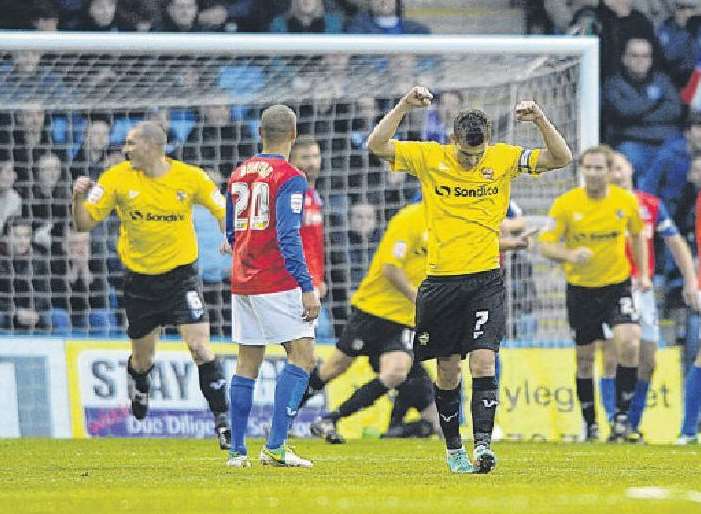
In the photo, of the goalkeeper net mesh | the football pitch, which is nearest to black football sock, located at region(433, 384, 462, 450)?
the football pitch

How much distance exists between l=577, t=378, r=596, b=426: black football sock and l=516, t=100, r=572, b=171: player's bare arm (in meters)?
4.84

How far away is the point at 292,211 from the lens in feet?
30.3

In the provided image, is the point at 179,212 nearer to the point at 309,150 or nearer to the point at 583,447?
the point at 309,150

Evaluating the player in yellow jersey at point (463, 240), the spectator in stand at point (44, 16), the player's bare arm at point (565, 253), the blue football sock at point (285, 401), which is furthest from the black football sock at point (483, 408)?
the spectator in stand at point (44, 16)

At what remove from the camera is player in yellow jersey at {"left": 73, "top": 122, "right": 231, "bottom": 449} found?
38.7 feet

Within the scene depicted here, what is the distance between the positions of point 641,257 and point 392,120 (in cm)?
505

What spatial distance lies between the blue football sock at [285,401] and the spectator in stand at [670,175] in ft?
27.7

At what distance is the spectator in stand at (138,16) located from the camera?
54.7ft

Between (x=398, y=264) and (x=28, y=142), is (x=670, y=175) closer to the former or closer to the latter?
(x=398, y=264)

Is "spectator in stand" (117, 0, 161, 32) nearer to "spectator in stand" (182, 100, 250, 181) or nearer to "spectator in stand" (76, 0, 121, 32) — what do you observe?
"spectator in stand" (76, 0, 121, 32)

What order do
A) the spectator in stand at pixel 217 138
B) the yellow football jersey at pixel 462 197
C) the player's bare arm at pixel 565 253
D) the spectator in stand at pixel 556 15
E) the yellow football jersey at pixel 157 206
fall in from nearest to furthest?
the yellow football jersey at pixel 462 197
the yellow football jersey at pixel 157 206
the player's bare arm at pixel 565 253
the spectator in stand at pixel 217 138
the spectator in stand at pixel 556 15

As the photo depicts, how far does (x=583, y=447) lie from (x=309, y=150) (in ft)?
10.2

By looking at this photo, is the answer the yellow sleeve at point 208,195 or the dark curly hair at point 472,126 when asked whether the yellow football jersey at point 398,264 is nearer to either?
the yellow sleeve at point 208,195

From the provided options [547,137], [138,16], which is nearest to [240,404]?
[547,137]
